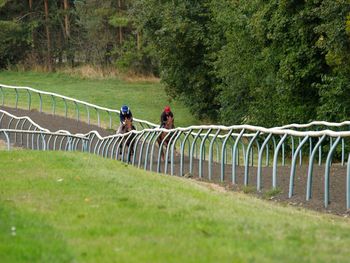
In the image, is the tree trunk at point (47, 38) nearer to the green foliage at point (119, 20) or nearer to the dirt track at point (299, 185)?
the green foliage at point (119, 20)

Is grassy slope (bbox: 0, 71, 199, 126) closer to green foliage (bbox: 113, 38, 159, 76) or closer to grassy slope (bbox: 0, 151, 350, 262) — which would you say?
green foliage (bbox: 113, 38, 159, 76)

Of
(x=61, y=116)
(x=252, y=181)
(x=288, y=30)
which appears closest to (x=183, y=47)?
(x=61, y=116)

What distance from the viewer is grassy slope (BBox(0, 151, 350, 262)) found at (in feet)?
22.2

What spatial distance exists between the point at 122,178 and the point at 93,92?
44.9 m

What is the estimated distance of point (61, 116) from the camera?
3969cm

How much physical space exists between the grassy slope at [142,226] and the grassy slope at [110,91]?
3171 cm

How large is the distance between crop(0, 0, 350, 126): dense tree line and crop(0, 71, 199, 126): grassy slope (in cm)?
204

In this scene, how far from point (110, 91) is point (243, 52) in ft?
79.5

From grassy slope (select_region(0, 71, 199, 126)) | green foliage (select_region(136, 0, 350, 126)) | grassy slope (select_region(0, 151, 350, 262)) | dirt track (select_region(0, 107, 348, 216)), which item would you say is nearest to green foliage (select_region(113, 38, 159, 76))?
grassy slope (select_region(0, 71, 199, 126))

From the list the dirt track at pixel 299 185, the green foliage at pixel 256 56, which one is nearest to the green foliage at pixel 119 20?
the green foliage at pixel 256 56

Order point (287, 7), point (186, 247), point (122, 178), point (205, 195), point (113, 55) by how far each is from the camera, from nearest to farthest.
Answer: point (186, 247)
point (205, 195)
point (122, 178)
point (287, 7)
point (113, 55)

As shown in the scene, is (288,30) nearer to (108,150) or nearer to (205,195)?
(108,150)

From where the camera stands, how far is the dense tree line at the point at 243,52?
26844mm

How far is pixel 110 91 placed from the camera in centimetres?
5769
